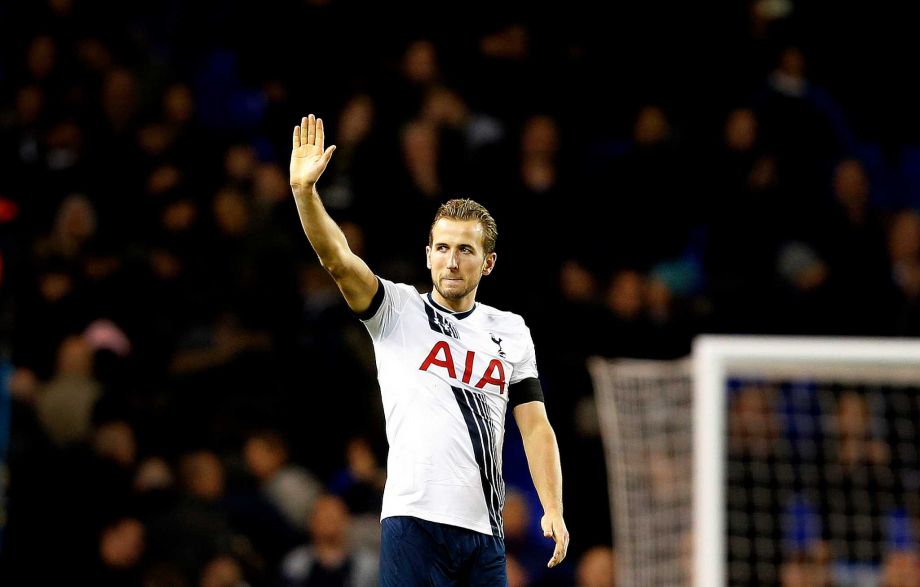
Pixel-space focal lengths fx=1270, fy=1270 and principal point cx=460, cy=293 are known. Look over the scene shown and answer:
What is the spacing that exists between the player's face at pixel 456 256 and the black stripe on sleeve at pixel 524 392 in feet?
1.26

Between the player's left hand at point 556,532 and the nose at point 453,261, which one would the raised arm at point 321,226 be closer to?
the nose at point 453,261

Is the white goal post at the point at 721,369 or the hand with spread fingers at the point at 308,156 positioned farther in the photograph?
the white goal post at the point at 721,369

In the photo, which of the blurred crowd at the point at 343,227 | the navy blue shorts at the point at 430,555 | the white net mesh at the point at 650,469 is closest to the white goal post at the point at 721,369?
the white net mesh at the point at 650,469

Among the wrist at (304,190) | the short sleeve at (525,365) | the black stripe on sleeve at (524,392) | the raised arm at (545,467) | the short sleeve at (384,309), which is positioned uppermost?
the wrist at (304,190)

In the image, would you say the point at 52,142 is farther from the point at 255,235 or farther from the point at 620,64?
the point at 620,64

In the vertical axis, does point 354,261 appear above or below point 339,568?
above

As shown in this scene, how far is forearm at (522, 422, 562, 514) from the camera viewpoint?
3938 millimetres

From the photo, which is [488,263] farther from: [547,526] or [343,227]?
[343,227]

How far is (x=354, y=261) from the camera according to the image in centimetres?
366

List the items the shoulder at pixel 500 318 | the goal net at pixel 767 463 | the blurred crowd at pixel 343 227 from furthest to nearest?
the blurred crowd at pixel 343 227
the goal net at pixel 767 463
the shoulder at pixel 500 318

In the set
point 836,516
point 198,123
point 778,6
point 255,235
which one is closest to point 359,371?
point 255,235

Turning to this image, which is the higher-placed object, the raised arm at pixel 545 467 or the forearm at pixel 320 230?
the forearm at pixel 320 230

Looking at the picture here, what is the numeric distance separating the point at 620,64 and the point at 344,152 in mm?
2686

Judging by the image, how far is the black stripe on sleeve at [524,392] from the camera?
4113 mm
